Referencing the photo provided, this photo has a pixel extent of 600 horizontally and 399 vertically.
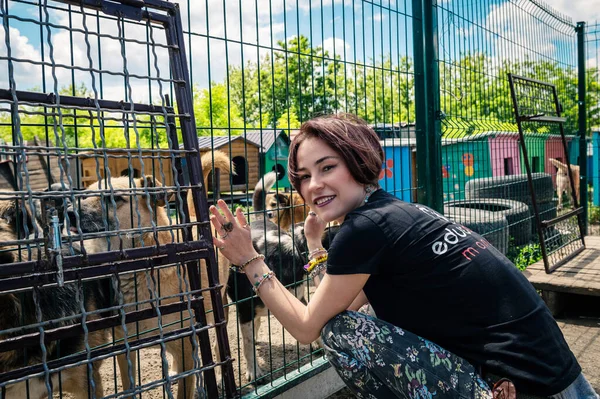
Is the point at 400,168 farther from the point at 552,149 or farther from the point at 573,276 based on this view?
the point at 552,149

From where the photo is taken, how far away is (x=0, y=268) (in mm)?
1599

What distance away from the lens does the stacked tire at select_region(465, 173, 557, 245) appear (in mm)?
6523

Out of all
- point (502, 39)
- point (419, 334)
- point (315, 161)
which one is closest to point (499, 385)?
point (419, 334)

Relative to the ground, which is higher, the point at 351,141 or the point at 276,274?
the point at 351,141

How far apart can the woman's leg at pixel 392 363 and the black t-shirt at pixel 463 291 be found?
9 cm

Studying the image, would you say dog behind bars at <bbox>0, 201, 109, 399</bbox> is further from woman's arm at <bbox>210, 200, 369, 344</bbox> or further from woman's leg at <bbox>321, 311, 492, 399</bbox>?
woman's leg at <bbox>321, 311, 492, 399</bbox>

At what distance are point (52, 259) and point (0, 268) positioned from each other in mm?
155

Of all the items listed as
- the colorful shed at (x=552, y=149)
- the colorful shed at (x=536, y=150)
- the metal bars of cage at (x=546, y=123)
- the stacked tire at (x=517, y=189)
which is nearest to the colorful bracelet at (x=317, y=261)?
the metal bars of cage at (x=546, y=123)

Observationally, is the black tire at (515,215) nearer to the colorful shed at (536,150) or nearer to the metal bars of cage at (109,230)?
the colorful shed at (536,150)

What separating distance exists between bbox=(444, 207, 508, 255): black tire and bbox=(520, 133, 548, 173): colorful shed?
128 cm

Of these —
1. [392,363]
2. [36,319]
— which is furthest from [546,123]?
[36,319]

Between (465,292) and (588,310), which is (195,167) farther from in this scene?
(588,310)

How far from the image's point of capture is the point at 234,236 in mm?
2217

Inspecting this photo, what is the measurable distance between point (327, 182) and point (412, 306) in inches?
25.5
